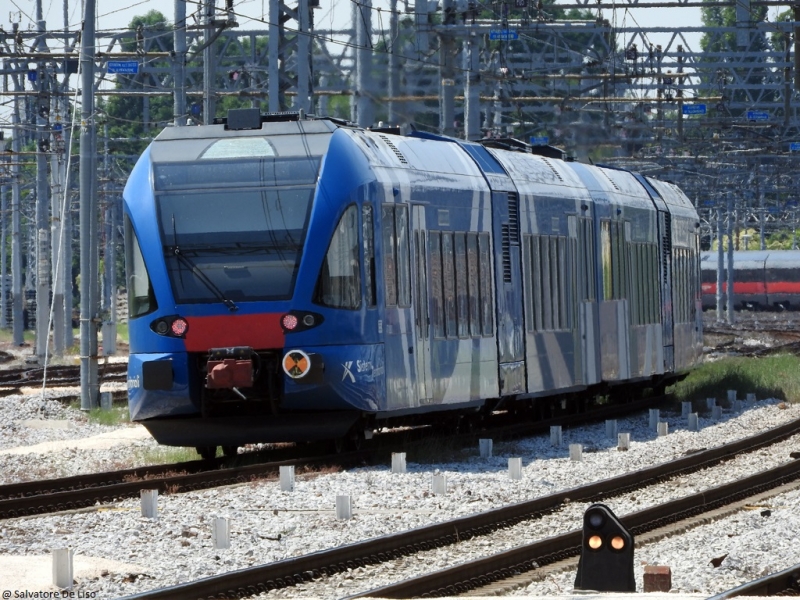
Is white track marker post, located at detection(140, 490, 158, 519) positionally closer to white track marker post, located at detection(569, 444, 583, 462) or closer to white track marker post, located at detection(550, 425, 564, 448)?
white track marker post, located at detection(569, 444, 583, 462)

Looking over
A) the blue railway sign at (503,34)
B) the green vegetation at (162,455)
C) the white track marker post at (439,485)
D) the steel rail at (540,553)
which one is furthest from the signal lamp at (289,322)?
the blue railway sign at (503,34)

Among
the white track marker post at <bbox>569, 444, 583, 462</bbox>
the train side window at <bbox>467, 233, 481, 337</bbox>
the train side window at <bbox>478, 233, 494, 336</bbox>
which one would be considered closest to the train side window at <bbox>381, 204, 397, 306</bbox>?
the train side window at <bbox>467, 233, 481, 337</bbox>

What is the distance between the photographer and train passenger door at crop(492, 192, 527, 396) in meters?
18.7

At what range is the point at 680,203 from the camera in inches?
1105

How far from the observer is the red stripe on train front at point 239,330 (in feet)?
50.4

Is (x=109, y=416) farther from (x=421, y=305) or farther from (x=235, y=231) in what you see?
(x=235, y=231)

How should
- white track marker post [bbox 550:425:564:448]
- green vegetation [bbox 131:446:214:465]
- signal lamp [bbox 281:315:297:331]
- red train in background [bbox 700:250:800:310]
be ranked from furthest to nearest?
1. red train in background [bbox 700:250:800:310]
2. white track marker post [bbox 550:425:564:448]
3. green vegetation [bbox 131:446:214:465]
4. signal lamp [bbox 281:315:297:331]

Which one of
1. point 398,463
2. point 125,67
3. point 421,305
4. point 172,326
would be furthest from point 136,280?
point 125,67

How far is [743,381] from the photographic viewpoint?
96.5ft

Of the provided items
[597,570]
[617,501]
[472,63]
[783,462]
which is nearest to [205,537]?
[597,570]

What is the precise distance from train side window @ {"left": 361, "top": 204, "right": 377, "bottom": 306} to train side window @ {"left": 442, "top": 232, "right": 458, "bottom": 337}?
1.67 m

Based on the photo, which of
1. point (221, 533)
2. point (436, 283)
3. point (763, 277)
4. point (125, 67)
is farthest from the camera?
point (763, 277)

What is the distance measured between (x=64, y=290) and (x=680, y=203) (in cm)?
1560

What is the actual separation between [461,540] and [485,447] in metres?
6.00
